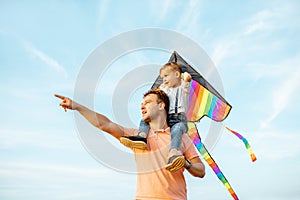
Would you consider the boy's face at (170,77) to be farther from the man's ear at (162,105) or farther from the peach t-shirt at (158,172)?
the peach t-shirt at (158,172)

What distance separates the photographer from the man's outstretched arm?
3.06 m

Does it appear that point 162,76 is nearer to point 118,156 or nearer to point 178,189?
point 118,156

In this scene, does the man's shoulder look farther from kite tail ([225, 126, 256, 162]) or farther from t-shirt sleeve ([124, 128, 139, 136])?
kite tail ([225, 126, 256, 162])

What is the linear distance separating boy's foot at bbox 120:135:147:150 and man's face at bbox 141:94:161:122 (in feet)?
0.85

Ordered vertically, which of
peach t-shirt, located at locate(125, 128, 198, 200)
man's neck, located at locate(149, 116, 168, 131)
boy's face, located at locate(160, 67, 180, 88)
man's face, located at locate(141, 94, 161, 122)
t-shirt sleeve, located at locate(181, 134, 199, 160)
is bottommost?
peach t-shirt, located at locate(125, 128, 198, 200)

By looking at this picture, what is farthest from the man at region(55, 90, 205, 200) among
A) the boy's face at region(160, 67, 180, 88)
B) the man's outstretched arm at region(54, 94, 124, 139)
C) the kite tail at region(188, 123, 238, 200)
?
the kite tail at region(188, 123, 238, 200)

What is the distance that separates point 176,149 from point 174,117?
602 millimetres

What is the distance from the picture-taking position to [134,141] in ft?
10.2

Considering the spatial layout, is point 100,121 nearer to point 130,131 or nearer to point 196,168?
point 130,131

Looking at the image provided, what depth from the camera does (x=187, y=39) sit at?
159 inches

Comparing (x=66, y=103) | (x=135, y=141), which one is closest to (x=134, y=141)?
(x=135, y=141)

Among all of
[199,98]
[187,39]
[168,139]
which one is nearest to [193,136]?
[199,98]

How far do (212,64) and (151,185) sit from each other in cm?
165

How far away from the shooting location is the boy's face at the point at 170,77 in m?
4.26
